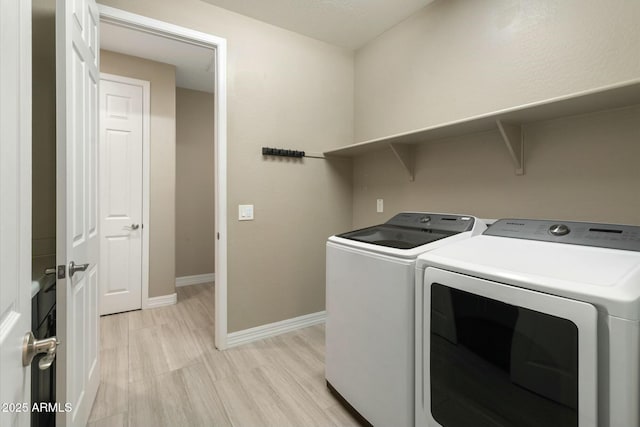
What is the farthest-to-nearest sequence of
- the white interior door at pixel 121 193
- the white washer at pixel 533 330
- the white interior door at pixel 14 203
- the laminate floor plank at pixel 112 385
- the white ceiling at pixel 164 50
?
1. the white interior door at pixel 121 193
2. the white ceiling at pixel 164 50
3. the laminate floor plank at pixel 112 385
4. the white washer at pixel 533 330
5. the white interior door at pixel 14 203

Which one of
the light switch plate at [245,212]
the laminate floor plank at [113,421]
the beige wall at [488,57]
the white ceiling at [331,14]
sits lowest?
the laminate floor plank at [113,421]

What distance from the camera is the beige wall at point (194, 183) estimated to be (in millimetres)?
3780

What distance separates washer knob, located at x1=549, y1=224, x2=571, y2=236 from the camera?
1.21 meters

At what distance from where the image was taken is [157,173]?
3.07m

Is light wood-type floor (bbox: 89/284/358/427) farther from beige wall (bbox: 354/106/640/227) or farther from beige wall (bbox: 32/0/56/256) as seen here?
beige wall (bbox: 354/106/640/227)

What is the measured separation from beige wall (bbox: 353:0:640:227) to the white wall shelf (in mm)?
55

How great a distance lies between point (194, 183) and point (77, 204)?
2781mm

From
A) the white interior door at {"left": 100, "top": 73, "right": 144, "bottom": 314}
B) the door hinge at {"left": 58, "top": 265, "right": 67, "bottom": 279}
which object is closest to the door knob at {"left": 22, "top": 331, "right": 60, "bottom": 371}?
the door hinge at {"left": 58, "top": 265, "right": 67, "bottom": 279}

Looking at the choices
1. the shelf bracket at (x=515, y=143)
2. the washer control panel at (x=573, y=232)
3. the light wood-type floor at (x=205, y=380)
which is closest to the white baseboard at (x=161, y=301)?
the light wood-type floor at (x=205, y=380)

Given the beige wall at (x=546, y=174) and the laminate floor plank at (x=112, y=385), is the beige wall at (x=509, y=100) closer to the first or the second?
the beige wall at (x=546, y=174)

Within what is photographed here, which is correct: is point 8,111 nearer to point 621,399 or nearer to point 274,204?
point 621,399

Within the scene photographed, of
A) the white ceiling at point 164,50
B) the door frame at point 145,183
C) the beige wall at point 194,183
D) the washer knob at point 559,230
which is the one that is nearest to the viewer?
the washer knob at point 559,230

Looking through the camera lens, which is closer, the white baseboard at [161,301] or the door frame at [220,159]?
the door frame at [220,159]

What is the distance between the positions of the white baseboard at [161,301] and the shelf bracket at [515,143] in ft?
10.9
